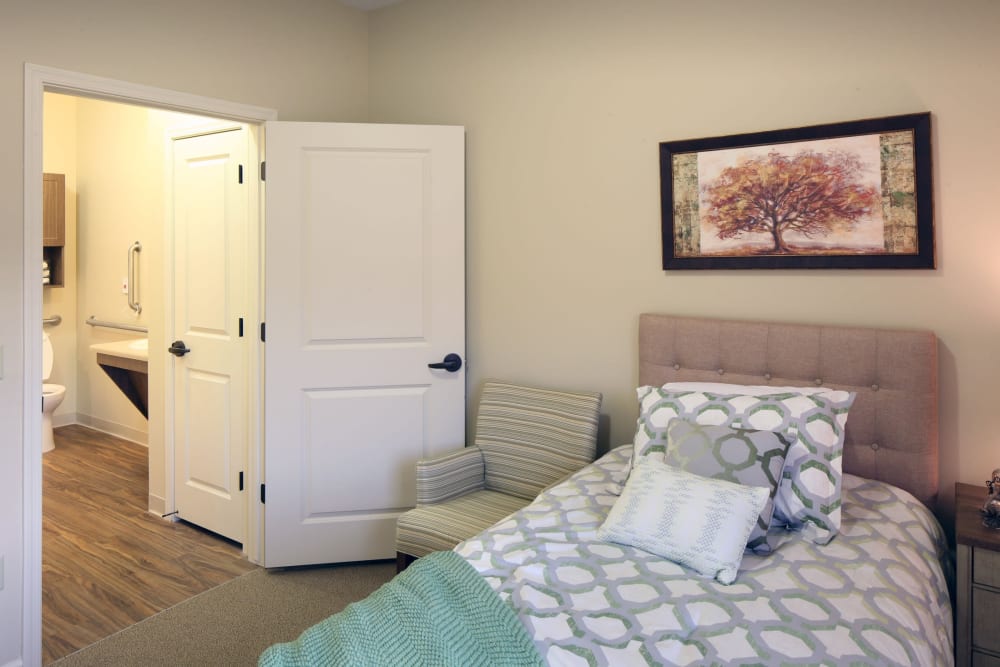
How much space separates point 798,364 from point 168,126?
3244 millimetres

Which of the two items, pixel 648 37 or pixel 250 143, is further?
pixel 250 143

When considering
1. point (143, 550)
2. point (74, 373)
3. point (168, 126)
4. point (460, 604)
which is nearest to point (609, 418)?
point (460, 604)

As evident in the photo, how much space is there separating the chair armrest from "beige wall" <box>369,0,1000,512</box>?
18.4 inches

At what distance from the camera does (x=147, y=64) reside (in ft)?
8.67

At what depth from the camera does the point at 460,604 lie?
1.46 m

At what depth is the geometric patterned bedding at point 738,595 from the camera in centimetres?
131

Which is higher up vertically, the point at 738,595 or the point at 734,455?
the point at 734,455

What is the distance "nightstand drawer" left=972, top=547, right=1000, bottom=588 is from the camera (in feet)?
5.65

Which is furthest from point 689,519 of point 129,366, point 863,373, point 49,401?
point 49,401

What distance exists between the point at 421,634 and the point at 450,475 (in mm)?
1420

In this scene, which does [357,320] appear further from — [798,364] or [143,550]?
[798,364]

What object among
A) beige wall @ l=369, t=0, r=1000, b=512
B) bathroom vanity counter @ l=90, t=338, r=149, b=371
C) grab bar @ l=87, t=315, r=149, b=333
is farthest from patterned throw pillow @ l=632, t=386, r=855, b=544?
grab bar @ l=87, t=315, r=149, b=333

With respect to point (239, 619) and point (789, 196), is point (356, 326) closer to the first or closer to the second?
point (239, 619)

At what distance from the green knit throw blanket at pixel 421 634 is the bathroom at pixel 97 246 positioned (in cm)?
373
